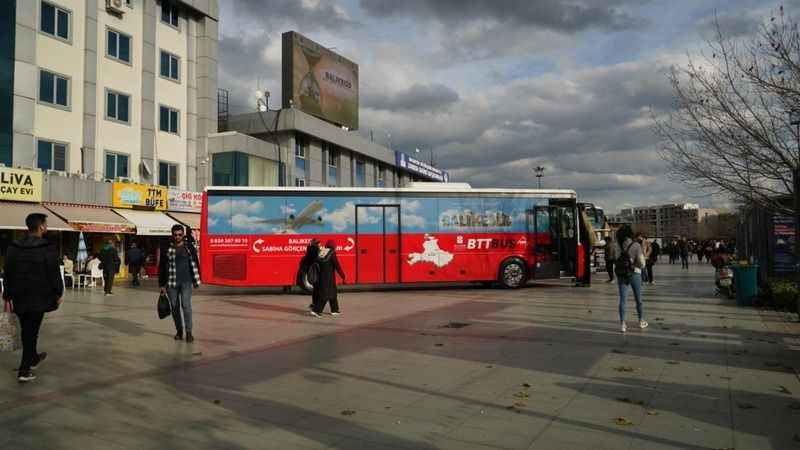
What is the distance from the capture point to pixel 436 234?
18328 millimetres

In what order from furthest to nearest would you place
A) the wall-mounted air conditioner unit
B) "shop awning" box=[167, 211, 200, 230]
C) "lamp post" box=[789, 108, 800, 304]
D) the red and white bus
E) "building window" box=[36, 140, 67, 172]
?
"shop awning" box=[167, 211, 200, 230]
the wall-mounted air conditioner unit
"building window" box=[36, 140, 67, 172]
the red and white bus
"lamp post" box=[789, 108, 800, 304]

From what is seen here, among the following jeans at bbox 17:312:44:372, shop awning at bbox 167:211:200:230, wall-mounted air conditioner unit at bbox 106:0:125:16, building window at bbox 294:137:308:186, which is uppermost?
wall-mounted air conditioner unit at bbox 106:0:125:16

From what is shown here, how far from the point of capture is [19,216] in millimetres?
21000

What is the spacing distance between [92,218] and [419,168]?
38923 mm

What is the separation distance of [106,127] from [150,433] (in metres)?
25.1

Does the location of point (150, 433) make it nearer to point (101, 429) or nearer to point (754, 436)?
point (101, 429)

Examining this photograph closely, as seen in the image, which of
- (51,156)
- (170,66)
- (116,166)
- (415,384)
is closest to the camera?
(415,384)

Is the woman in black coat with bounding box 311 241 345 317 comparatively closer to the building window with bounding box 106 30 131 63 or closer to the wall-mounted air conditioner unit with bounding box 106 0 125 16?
the building window with bounding box 106 30 131 63

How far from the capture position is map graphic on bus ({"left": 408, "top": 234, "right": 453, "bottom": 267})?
18.2 m

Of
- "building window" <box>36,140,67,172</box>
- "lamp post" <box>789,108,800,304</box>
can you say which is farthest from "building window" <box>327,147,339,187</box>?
A: "lamp post" <box>789,108,800,304</box>

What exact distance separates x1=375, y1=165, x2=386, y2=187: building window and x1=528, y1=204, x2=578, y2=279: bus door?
33.7m

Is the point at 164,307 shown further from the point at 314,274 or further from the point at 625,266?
the point at 625,266

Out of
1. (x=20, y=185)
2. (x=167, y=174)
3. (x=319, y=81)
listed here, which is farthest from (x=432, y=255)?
(x=319, y=81)

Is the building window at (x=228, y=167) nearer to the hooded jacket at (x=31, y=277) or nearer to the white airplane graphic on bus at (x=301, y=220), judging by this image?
the white airplane graphic on bus at (x=301, y=220)
